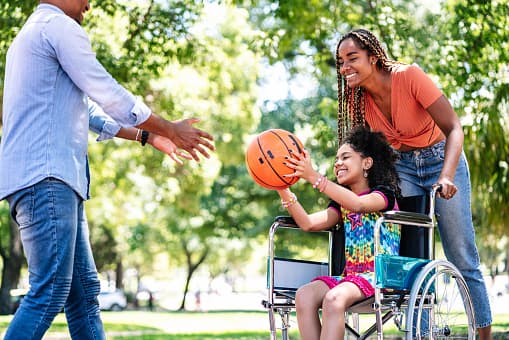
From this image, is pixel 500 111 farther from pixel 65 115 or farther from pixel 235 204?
pixel 235 204

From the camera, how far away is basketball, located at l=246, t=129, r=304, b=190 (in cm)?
432

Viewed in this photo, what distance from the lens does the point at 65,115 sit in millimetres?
3750

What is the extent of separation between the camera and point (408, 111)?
4957 mm

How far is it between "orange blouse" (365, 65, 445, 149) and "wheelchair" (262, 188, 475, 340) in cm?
41

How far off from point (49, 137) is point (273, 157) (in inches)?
46.8

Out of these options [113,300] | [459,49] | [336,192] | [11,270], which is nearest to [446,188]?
[336,192]

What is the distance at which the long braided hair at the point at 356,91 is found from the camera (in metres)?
4.94

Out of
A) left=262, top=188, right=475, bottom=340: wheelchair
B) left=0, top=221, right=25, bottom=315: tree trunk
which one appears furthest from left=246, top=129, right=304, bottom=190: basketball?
left=0, top=221, right=25, bottom=315: tree trunk

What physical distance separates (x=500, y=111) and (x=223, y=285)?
68.3m

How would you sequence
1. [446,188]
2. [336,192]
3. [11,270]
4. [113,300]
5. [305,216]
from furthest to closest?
[113,300], [11,270], [305,216], [446,188], [336,192]

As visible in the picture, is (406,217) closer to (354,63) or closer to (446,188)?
(446,188)

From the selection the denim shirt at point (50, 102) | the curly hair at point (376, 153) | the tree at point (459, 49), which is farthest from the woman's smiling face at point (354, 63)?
the tree at point (459, 49)

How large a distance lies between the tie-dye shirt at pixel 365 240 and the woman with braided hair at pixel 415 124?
38 cm

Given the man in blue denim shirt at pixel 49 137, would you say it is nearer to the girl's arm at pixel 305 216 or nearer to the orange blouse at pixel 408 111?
the girl's arm at pixel 305 216
